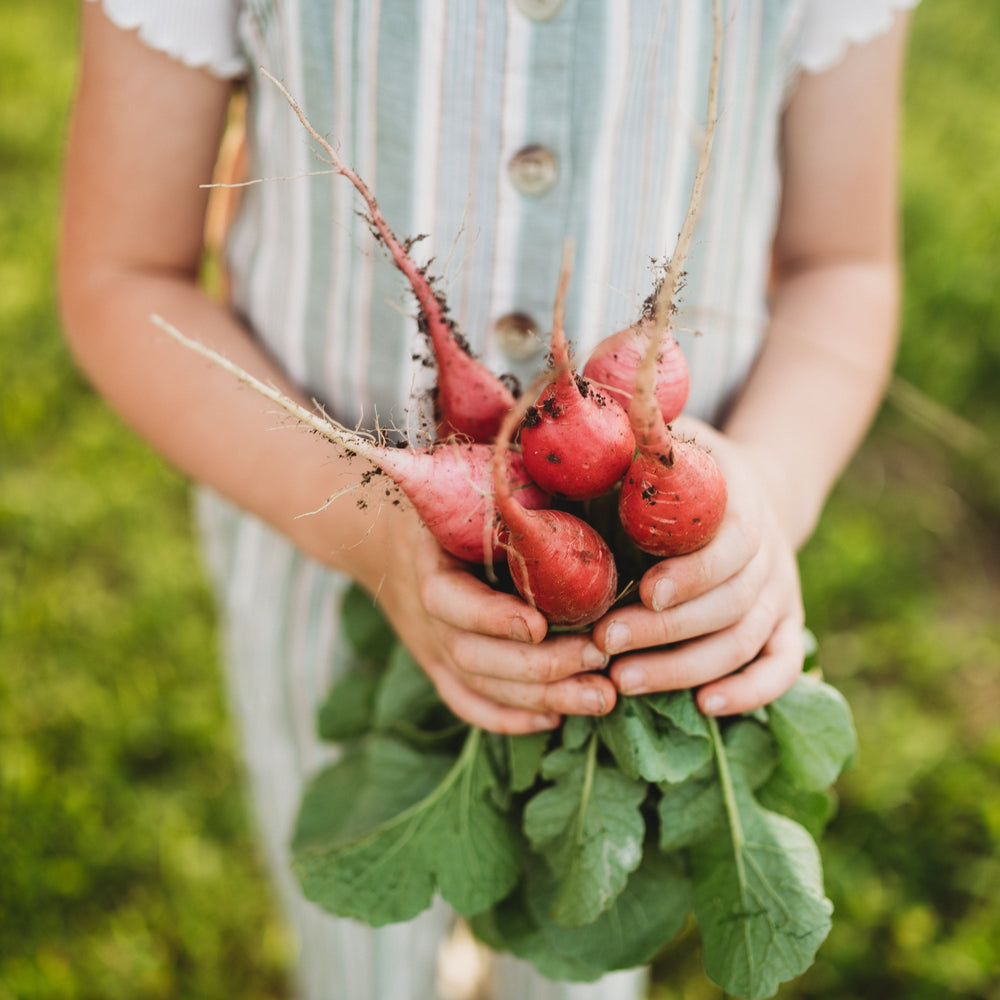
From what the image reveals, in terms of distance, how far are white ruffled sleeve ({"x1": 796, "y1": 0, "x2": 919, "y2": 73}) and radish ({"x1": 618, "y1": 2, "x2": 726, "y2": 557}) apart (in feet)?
1.02

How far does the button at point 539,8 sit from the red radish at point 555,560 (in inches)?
14.4

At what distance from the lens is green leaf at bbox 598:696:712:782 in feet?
2.55

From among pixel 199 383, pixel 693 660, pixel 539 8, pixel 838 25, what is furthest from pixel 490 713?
pixel 838 25

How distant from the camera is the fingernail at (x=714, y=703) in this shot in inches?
30.2

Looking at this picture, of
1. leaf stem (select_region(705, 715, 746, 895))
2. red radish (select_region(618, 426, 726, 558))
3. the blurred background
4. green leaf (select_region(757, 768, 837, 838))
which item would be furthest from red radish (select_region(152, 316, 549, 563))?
the blurred background

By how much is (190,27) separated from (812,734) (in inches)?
35.5

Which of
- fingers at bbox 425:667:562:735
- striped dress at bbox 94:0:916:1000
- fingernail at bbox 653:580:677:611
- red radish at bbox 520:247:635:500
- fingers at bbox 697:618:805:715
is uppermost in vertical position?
striped dress at bbox 94:0:916:1000

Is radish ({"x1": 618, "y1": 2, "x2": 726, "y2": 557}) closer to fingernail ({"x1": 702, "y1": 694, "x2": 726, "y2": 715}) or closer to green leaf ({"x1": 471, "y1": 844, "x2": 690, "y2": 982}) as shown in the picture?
fingernail ({"x1": 702, "y1": 694, "x2": 726, "y2": 715})

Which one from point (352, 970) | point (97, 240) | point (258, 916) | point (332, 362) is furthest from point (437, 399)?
point (258, 916)

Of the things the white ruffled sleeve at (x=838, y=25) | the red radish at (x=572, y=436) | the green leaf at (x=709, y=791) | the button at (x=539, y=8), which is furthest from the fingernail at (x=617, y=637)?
the white ruffled sleeve at (x=838, y=25)

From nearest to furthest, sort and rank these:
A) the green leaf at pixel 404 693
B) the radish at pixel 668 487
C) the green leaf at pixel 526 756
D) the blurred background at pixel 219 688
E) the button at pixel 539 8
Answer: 1. the radish at pixel 668 487
2. the button at pixel 539 8
3. the green leaf at pixel 526 756
4. the green leaf at pixel 404 693
5. the blurred background at pixel 219 688

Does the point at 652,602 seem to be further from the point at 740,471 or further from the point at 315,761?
the point at 315,761

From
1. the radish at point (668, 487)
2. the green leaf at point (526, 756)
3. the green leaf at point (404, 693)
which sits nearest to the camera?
the radish at point (668, 487)

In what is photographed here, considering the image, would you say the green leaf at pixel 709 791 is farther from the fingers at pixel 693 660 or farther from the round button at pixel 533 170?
the round button at pixel 533 170
